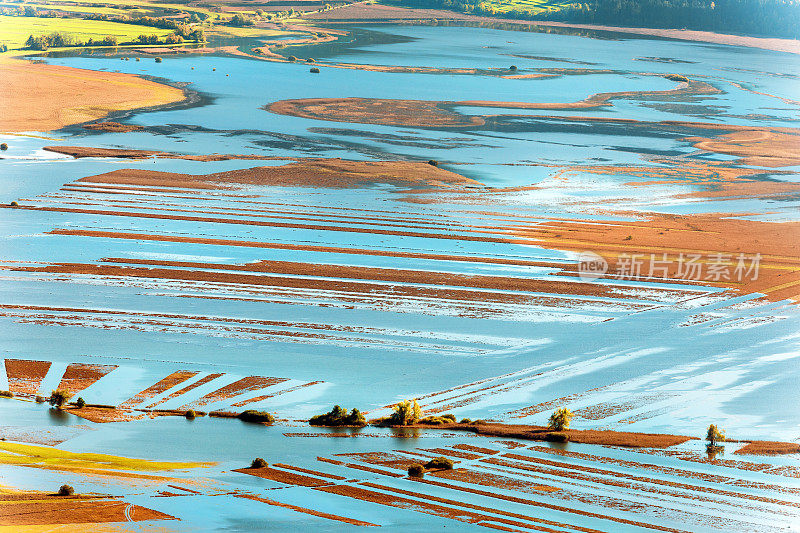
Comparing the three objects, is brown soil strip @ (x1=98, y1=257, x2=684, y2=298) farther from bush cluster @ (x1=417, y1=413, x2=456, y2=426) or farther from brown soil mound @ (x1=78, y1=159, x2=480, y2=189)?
brown soil mound @ (x1=78, y1=159, x2=480, y2=189)

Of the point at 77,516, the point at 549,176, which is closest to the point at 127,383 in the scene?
the point at 77,516

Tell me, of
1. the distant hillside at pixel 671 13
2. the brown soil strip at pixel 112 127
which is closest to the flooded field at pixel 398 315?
the brown soil strip at pixel 112 127

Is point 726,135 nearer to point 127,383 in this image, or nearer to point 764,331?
point 764,331

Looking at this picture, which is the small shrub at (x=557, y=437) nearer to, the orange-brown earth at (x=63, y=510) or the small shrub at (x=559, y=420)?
the small shrub at (x=559, y=420)

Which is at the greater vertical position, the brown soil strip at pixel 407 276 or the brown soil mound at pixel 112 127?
the brown soil mound at pixel 112 127

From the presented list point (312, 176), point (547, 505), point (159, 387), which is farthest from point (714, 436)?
point (312, 176)
